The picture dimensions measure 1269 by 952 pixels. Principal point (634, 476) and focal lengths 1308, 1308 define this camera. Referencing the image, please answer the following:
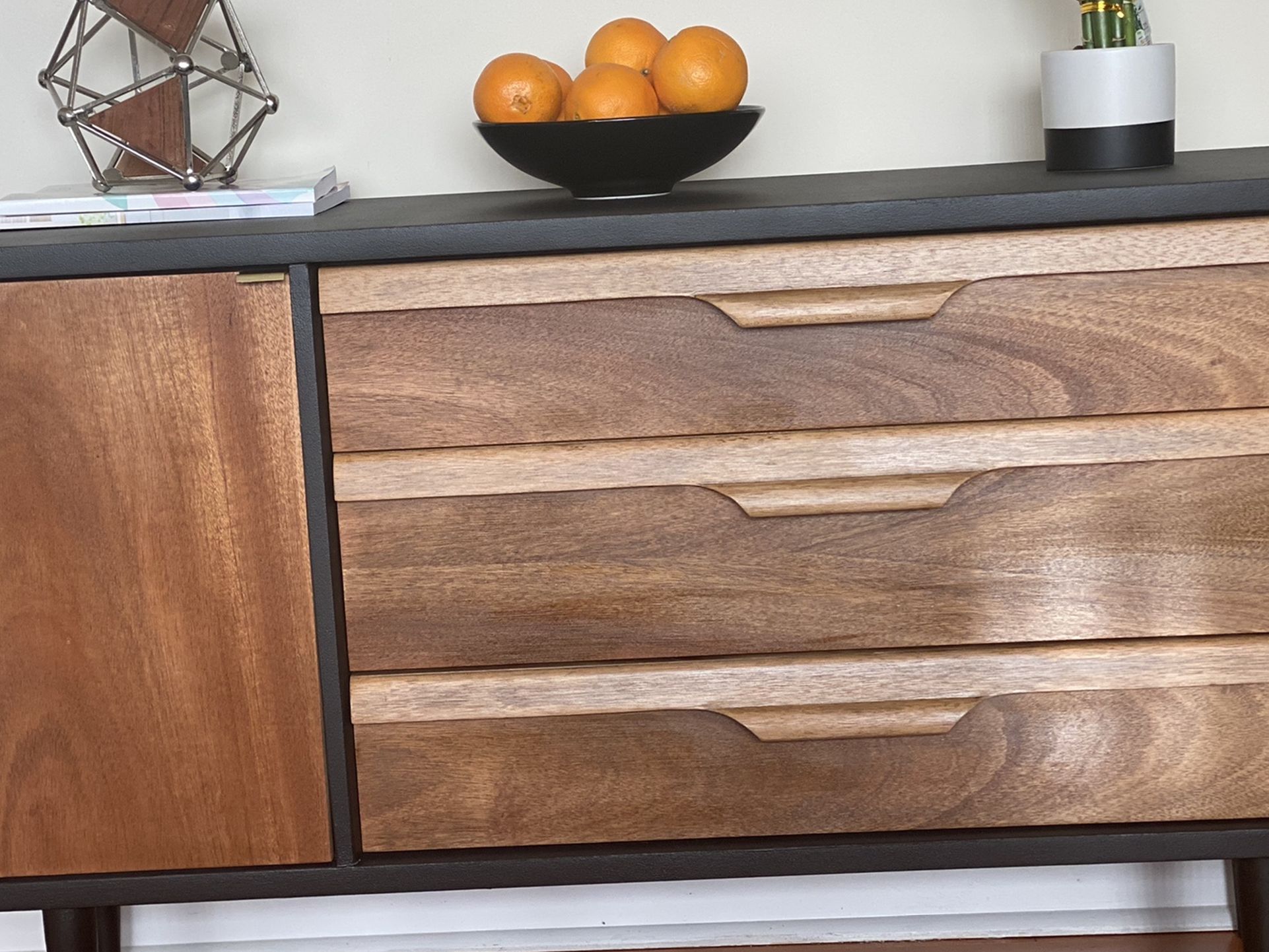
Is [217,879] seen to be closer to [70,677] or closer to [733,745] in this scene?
[70,677]

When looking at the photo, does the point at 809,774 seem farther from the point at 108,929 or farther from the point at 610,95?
the point at 108,929

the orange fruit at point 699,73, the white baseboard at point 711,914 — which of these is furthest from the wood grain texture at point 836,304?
the white baseboard at point 711,914

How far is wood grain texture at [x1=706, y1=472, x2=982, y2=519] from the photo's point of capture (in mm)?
1093

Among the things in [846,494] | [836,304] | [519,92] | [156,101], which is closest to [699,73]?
[519,92]

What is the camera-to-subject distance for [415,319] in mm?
1085

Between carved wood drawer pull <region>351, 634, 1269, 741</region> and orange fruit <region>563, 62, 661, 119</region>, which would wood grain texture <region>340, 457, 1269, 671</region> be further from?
orange fruit <region>563, 62, 661, 119</region>

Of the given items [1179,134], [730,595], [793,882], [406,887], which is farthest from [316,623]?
[1179,134]

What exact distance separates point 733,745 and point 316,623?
374 millimetres

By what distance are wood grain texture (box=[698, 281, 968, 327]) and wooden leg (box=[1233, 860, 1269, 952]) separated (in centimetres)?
65

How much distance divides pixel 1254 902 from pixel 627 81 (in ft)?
3.25

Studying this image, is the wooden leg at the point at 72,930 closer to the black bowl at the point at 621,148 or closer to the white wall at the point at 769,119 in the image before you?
the white wall at the point at 769,119

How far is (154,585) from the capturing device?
1.12 m

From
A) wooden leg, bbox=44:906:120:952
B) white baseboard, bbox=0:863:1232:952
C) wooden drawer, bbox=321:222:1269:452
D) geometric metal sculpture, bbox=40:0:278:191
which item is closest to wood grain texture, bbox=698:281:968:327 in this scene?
wooden drawer, bbox=321:222:1269:452

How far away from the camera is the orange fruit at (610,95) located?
3.88 ft
